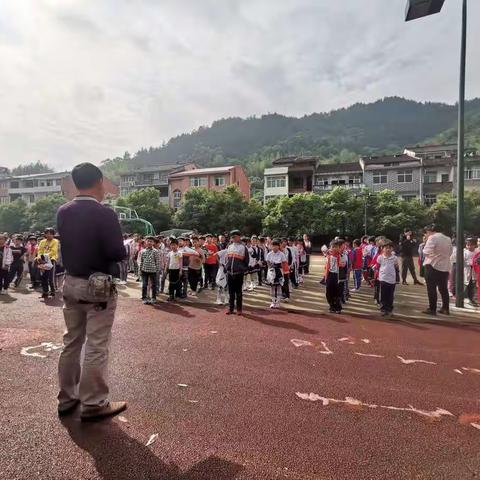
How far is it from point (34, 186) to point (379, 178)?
57.6 meters

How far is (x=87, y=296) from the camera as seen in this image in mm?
3295

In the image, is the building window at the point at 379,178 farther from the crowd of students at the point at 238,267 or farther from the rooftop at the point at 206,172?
the crowd of students at the point at 238,267

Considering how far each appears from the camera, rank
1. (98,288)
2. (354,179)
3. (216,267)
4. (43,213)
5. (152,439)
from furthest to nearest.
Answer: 1. (43,213)
2. (354,179)
3. (216,267)
4. (98,288)
5. (152,439)

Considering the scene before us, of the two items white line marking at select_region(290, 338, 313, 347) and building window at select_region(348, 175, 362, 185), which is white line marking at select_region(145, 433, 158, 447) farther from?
building window at select_region(348, 175, 362, 185)

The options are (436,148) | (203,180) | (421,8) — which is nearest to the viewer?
(421,8)

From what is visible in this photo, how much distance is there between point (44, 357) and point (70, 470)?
115 inches

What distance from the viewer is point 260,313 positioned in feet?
28.0

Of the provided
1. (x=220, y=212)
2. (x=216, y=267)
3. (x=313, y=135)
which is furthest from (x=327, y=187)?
(x=313, y=135)

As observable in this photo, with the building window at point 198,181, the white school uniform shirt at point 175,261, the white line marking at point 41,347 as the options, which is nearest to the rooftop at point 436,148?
the building window at point 198,181

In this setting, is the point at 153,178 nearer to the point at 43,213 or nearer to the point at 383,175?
the point at 43,213

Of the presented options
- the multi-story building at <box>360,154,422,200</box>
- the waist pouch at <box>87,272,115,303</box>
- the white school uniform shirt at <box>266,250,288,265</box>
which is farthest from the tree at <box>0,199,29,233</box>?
the waist pouch at <box>87,272,115,303</box>

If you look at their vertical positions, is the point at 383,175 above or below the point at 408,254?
above

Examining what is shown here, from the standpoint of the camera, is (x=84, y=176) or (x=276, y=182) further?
→ (x=276, y=182)

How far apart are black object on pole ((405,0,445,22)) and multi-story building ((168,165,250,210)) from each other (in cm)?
4377
